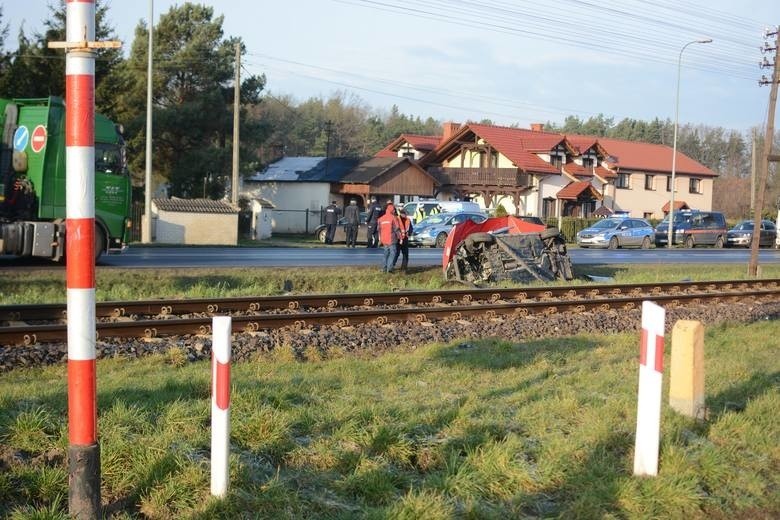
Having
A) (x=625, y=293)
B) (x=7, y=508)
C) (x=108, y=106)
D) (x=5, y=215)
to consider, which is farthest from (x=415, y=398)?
(x=108, y=106)

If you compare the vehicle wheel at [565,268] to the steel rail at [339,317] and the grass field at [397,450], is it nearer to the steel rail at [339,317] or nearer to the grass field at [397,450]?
the steel rail at [339,317]

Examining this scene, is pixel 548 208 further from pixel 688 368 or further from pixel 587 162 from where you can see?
pixel 688 368

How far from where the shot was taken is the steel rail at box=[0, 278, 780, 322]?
1277 centimetres

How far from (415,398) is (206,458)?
8.83 feet

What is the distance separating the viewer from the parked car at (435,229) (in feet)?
114

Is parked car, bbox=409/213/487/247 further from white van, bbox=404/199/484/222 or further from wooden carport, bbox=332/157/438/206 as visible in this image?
wooden carport, bbox=332/157/438/206

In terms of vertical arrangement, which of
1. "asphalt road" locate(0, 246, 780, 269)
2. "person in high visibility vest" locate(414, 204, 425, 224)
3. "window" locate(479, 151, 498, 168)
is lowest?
"asphalt road" locate(0, 246, 780, 269)

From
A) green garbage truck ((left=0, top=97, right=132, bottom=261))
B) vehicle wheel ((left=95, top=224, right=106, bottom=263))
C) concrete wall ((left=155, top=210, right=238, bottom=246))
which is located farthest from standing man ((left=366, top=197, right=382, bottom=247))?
green garbage truck ((left=0, top=97, right=132, bottom=261))

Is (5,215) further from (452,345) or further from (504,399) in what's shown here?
(504,399)

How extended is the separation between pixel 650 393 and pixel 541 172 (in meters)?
58.1

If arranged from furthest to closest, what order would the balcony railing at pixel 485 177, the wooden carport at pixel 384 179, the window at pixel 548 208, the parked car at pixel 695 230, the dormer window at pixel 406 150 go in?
the dormer window at pixel 406 150 < the window at pixel 548 208 < the balcony railing at pixel 485 177 < the wooden carport at pixel 384 179 < the parked car at pixel 695 230

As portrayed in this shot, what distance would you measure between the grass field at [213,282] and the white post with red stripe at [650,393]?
37.6 ft

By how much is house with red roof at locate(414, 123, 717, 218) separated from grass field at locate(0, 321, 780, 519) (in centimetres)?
5340

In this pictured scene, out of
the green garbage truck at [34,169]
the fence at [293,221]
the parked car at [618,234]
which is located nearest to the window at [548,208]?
the parked car at [618,234]
